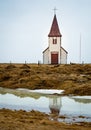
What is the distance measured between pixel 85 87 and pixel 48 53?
36729 millimetres

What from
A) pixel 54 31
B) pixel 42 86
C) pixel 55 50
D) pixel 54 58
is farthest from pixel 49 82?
pixel 54 31

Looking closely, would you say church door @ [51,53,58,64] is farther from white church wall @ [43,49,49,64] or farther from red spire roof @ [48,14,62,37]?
red spire roof @ [48,14,62,37]

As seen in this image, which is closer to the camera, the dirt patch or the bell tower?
the dirt patch

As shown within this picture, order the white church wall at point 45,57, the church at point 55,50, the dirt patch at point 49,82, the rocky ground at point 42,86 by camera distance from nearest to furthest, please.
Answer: the rocky ground at point 42,86 < the dirt patch at point 49,82 < the church at point 55,50 < the white church wall at point 45,57

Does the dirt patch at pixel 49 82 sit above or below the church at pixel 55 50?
below

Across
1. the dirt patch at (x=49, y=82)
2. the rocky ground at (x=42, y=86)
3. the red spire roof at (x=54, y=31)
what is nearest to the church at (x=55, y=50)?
the red spire roof at (x=54, y=31)

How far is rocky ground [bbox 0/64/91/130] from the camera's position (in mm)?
14945

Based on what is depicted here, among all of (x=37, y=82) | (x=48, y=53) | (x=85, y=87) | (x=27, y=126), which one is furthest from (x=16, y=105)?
(x=48, y=53)

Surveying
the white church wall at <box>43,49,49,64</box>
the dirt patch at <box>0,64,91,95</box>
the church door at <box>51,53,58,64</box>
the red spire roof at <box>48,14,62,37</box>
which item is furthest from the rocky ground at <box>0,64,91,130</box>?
the red spire roof at <box>48,14,62,37</box>

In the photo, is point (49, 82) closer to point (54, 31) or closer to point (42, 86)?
point (42, 86)

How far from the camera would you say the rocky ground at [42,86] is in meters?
14.9

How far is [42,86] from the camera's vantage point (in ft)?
125

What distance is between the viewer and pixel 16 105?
23.2 metres

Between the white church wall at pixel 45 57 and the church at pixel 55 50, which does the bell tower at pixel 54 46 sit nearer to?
the church at pixel 55 50
